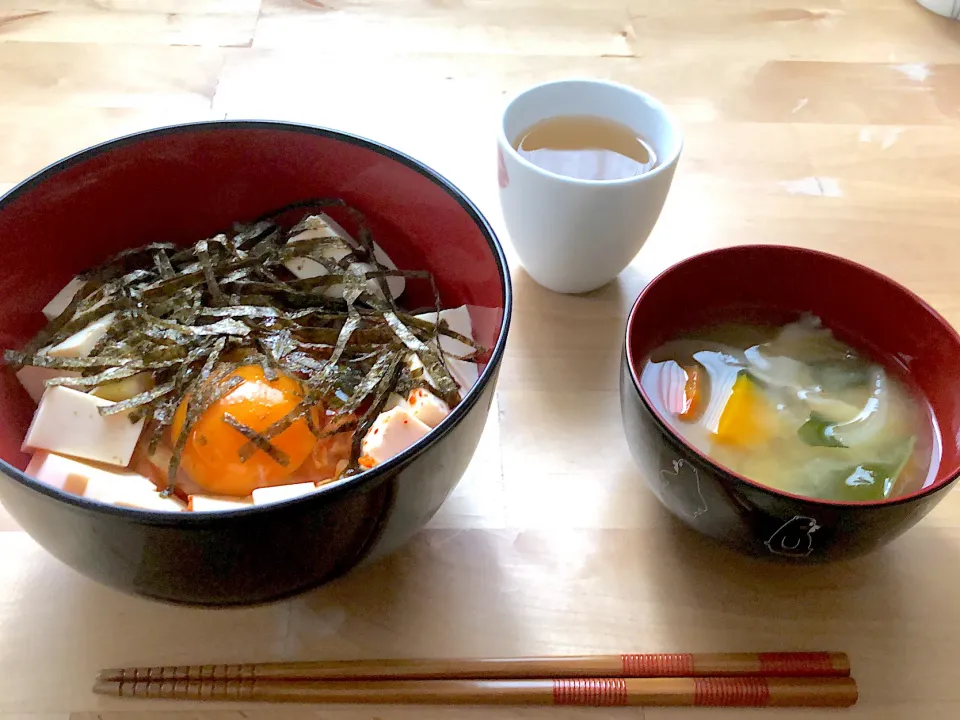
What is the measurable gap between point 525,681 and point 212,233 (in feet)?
1.87

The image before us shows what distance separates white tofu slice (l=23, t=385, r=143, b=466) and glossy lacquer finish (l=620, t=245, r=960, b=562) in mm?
448

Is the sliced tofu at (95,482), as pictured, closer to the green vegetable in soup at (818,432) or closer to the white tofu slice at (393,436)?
the white tofu slice at (393,436)

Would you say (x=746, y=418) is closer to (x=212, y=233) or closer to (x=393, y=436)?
(x=393, y=436)

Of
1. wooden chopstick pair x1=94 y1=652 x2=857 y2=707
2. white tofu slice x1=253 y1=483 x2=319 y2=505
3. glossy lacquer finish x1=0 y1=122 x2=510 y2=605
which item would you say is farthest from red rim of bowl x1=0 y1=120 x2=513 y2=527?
wooden chopstick pair x1=94 y1=652 x2=857 y2=707

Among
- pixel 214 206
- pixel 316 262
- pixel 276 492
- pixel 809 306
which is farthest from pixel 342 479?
pixel 809 306

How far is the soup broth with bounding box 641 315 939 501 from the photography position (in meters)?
0.72

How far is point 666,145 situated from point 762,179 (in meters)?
0.27

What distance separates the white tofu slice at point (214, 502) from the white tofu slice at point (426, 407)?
0.16m

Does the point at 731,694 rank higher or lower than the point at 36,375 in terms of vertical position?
lower

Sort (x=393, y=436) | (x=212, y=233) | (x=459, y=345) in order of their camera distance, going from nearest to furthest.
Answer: (x=393, y=436)
(x=459, y=345)
(x=212, y=233)

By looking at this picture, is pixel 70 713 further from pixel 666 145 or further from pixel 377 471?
pixel 666 145

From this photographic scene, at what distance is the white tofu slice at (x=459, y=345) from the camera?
76 cm

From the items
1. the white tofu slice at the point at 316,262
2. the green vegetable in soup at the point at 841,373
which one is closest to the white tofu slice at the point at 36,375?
the white tofu slice at the point at 316,262

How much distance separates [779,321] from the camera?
851mm
